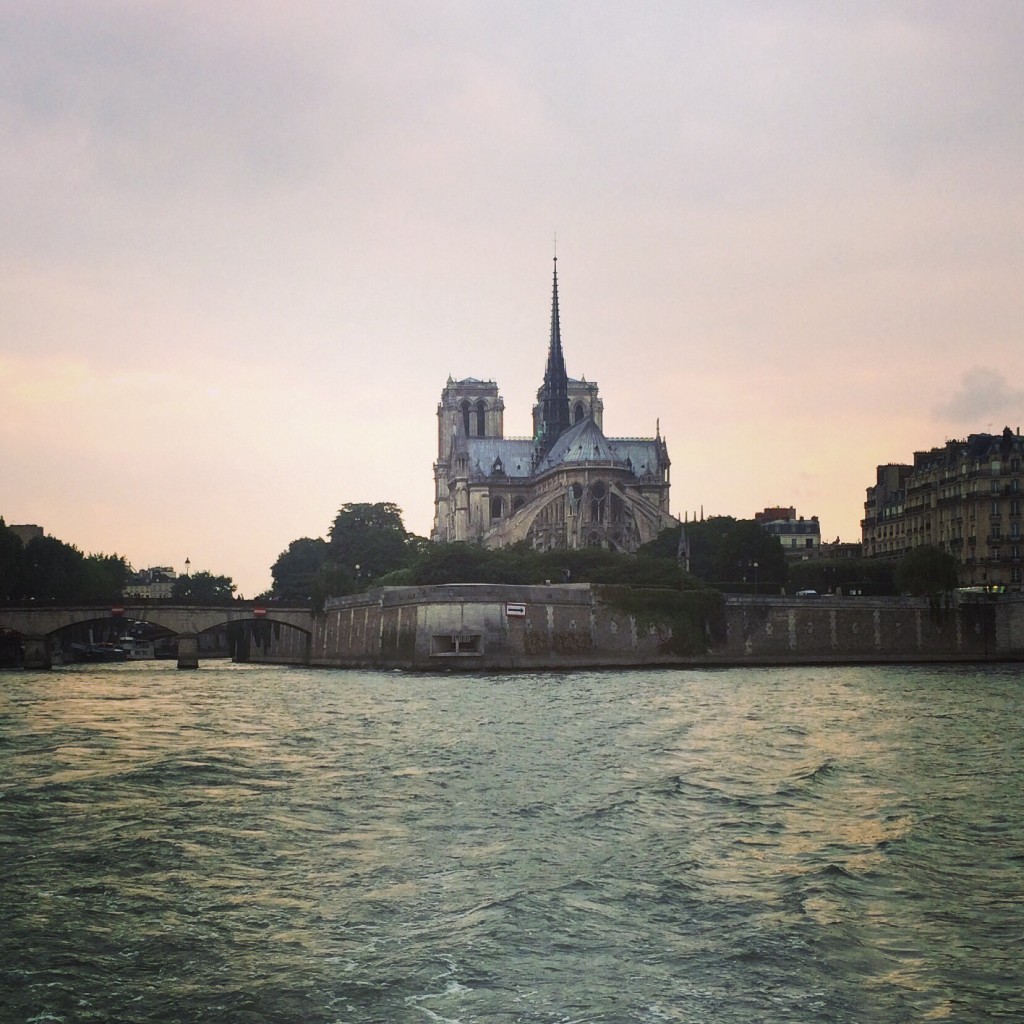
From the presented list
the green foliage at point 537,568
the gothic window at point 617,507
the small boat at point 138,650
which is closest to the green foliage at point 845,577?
the green foliage at point 537,568

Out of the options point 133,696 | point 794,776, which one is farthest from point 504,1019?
point 133,696

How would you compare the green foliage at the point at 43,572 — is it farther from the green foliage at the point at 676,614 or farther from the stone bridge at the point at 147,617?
the green foliage at the point at 676,614

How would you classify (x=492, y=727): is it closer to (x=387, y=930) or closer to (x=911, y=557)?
(x=387, y=930)

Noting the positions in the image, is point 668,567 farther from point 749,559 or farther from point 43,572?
point 43,572

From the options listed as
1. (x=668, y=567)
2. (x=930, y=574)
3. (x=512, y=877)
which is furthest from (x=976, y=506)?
(x=512, y=877)

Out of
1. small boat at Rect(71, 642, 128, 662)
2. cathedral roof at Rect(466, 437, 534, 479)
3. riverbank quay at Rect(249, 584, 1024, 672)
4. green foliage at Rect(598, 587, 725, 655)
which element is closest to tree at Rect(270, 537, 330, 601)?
cathedral roof at Rect(466, 437, 534, 479)

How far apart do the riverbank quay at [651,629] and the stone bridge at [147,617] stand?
9931mm

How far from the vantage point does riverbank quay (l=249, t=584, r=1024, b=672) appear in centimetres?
8875

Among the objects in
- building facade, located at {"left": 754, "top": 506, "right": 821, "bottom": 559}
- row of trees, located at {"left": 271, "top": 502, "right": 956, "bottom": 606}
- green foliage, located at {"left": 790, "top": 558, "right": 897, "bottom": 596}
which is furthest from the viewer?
building facade, located at {"left": 754, "top": 506, "right": 821, "bottom": 559}

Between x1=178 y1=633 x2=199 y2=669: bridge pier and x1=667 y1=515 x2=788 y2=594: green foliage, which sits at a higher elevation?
x1=667 y1=515 x2=788 y2=594: green foliage

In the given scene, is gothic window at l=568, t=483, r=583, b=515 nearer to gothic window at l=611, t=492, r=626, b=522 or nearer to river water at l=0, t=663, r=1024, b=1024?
gothic window at l=611, t=492, r=626, b=522

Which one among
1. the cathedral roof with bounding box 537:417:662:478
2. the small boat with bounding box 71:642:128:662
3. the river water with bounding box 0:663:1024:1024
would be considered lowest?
the river water with bounding box 0:663:1024:1024

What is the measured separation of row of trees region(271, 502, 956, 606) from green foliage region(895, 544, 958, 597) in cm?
7

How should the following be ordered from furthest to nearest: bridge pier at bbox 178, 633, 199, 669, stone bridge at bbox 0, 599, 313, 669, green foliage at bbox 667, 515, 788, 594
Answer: green foliage at bbox 667, 515, 788, 594 → bridge pier at bbox 178, 633, 199, 669 → stone bridge at bbox 0, 599, 313, 669
